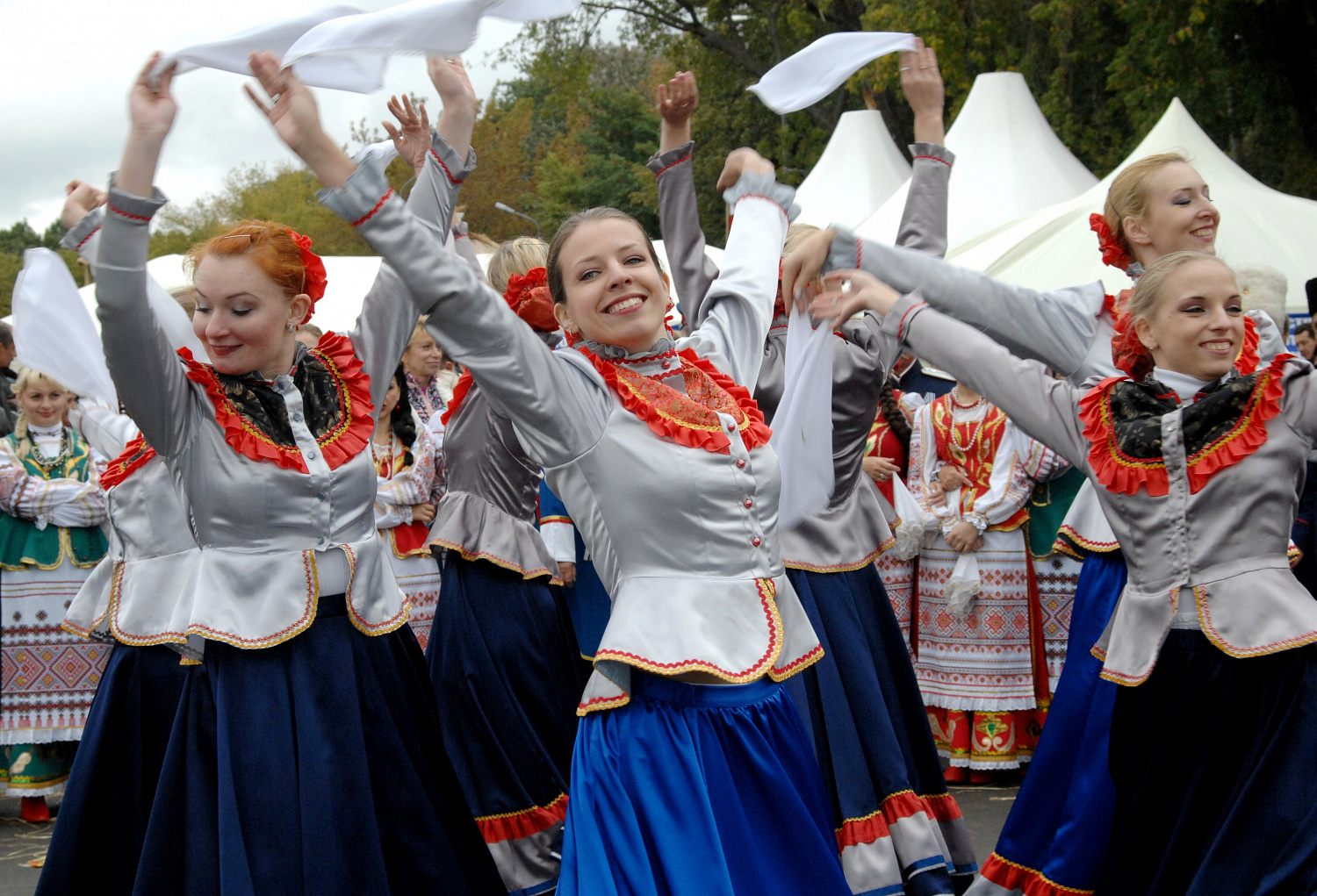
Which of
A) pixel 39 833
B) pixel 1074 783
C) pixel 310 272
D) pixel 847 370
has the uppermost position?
pixel 310 272

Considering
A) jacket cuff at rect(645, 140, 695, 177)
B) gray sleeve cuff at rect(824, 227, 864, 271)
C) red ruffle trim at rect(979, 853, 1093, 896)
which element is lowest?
red ruffle trim at rect(979, 853, 1093, 896)

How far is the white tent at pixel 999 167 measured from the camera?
42.0ft

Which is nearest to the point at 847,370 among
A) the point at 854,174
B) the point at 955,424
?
the point at 955,424

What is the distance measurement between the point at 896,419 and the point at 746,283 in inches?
159

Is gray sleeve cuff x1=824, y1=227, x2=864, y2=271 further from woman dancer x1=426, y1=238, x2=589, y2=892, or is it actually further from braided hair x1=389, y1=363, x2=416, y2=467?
braided hair x1=389, y1=363, x2=416, y2=467

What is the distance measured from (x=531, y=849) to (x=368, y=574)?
169 cm

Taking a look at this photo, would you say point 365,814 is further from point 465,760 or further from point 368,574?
point 465,760

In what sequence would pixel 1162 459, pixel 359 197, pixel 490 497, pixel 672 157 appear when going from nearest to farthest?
1. pixel 359 197
2. pixel 1162 459
3. pixel 672 157
4. pixel 490 497

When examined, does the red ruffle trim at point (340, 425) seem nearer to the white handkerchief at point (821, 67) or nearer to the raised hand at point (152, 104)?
the raised hand at point (152, 104)

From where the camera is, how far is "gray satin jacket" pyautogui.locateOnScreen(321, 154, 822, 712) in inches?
97.5

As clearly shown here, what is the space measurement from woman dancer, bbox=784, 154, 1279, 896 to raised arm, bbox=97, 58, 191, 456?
1726 mm

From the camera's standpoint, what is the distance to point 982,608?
21.4 ft

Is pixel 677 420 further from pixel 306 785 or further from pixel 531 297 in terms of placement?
pixel 531 297

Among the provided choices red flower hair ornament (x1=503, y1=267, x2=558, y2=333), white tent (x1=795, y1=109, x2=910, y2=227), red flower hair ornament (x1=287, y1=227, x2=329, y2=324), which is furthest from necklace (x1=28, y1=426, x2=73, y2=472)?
white tent (x1=795, y1=109, x2=910, y2=227)
